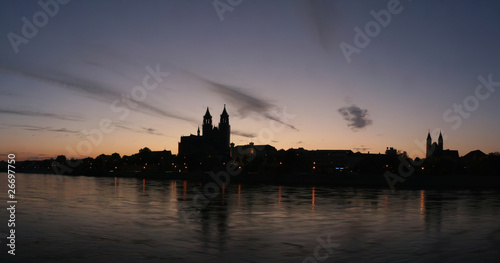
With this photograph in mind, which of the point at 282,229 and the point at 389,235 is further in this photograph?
the point at 282,229

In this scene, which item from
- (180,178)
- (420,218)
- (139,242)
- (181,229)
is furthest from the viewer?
(180,178)

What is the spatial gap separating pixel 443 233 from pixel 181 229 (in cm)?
1494

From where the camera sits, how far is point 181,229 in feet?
90.8

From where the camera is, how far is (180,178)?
138500mm

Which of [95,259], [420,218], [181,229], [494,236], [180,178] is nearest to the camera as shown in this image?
[95,259]

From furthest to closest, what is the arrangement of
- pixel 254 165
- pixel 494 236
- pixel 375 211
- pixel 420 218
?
pixel 254 165 → pixel 375 211 → pixel 420 218 → pixel 494 236

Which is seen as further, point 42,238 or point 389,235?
point 389,235

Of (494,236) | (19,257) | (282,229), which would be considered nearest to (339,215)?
(282,229)

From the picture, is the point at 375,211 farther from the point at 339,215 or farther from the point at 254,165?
the point at 254,165

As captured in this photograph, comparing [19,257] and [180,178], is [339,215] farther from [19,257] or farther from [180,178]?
[180,178]

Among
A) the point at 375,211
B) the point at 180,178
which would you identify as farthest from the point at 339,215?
the point at 180,178

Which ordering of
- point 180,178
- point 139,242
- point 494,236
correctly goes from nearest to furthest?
point 139,242
point 494,236
point 180,178

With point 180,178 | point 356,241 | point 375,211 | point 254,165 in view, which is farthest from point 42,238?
point 254,165

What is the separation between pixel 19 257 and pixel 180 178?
121m
